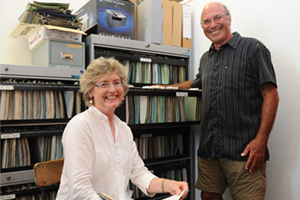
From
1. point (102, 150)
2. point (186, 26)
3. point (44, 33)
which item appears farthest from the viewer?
point (186, 26)

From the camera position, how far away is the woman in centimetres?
119

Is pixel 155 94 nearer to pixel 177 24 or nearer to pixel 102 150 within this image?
pixel 102 150

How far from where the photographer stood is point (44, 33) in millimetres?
1822

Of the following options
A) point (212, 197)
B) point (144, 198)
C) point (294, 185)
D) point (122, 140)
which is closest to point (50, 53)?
point (122, 140)

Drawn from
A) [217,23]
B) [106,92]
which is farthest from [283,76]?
[106,92]

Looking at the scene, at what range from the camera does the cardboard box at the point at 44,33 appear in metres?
1.83

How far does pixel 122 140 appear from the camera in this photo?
1413 mm

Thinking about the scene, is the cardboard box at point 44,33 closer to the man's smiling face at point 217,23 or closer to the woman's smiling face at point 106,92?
the woman's smiling face at point 106,92

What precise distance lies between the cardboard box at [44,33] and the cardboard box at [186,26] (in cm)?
106

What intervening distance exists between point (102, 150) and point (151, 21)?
1.41 metres

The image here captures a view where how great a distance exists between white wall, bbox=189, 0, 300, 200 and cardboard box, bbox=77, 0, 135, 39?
1.09 meters

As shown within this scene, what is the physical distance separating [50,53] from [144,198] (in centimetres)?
143

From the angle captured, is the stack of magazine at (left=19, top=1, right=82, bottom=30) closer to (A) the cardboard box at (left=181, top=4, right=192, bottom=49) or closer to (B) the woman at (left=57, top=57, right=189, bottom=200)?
(B) the woman at (left=57, top=57, right=189, bottom=200)

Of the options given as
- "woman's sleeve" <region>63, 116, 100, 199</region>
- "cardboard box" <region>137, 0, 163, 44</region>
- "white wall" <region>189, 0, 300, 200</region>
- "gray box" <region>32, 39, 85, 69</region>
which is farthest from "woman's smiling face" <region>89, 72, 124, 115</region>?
"white wall" <region>189, 0, 300, 200</region>
